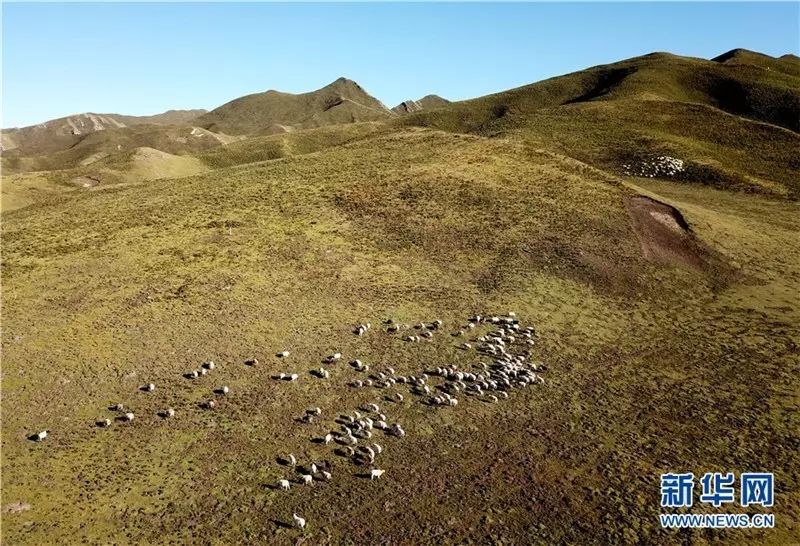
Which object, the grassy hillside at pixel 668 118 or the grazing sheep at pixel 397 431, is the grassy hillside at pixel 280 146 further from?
the grazing sheep at pixel 397 431

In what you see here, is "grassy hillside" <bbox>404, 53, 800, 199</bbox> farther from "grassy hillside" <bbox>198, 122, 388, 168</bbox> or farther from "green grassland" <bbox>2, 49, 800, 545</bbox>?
"green grassland" <bbox>2, 49, 800, 545</bbox>

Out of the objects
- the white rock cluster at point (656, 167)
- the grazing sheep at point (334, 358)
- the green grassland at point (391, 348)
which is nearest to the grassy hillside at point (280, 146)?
the white rock cluster at point (656, 167)

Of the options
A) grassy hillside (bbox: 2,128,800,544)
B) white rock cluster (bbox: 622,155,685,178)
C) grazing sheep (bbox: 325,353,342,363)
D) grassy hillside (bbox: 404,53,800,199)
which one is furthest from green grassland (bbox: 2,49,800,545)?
grassy hillside (bbox: 404,53,800,199)

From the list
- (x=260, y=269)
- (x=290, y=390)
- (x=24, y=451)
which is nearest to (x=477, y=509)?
(x=290, y=390)

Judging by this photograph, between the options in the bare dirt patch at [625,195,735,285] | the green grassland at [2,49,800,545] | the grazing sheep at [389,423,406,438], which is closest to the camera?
the green grassland at [2,49,800,545]

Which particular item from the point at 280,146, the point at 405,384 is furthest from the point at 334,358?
the point at 280,146

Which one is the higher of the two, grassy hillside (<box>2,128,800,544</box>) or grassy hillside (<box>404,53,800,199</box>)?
grassy hillside (<box>404,53,800,199</box>)
